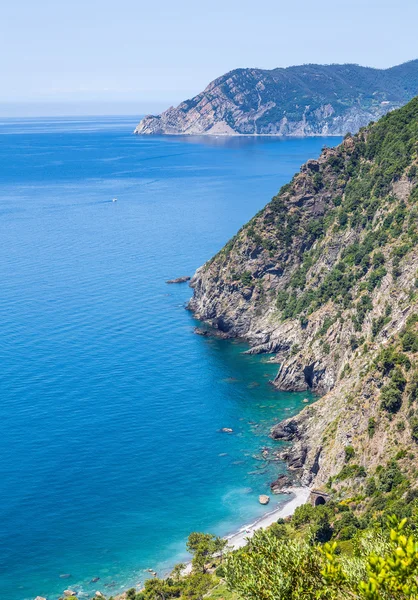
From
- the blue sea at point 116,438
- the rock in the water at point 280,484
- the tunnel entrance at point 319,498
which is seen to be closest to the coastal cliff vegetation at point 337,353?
the rock in the water at point 280,484

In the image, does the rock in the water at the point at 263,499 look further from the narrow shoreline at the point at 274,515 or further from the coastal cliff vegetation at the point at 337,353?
the coastal cliff vegetation at the point at 337,353

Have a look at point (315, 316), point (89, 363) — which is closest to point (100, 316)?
point (89, 363)

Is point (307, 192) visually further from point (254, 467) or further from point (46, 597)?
point (46, 597)

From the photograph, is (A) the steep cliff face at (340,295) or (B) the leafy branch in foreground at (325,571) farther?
(A) the steep cliff face at (340,295)

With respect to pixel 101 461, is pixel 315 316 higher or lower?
higher

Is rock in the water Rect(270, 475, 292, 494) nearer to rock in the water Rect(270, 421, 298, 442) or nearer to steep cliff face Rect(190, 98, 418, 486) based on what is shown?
steep cliff face Rect(190, 98, 418, 486)

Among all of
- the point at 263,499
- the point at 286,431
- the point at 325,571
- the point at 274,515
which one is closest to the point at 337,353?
the point at 286,431

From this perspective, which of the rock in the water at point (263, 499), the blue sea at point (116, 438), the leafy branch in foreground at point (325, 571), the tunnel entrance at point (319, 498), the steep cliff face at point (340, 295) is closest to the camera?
the leafy branch in foreground at point (325, 571)
